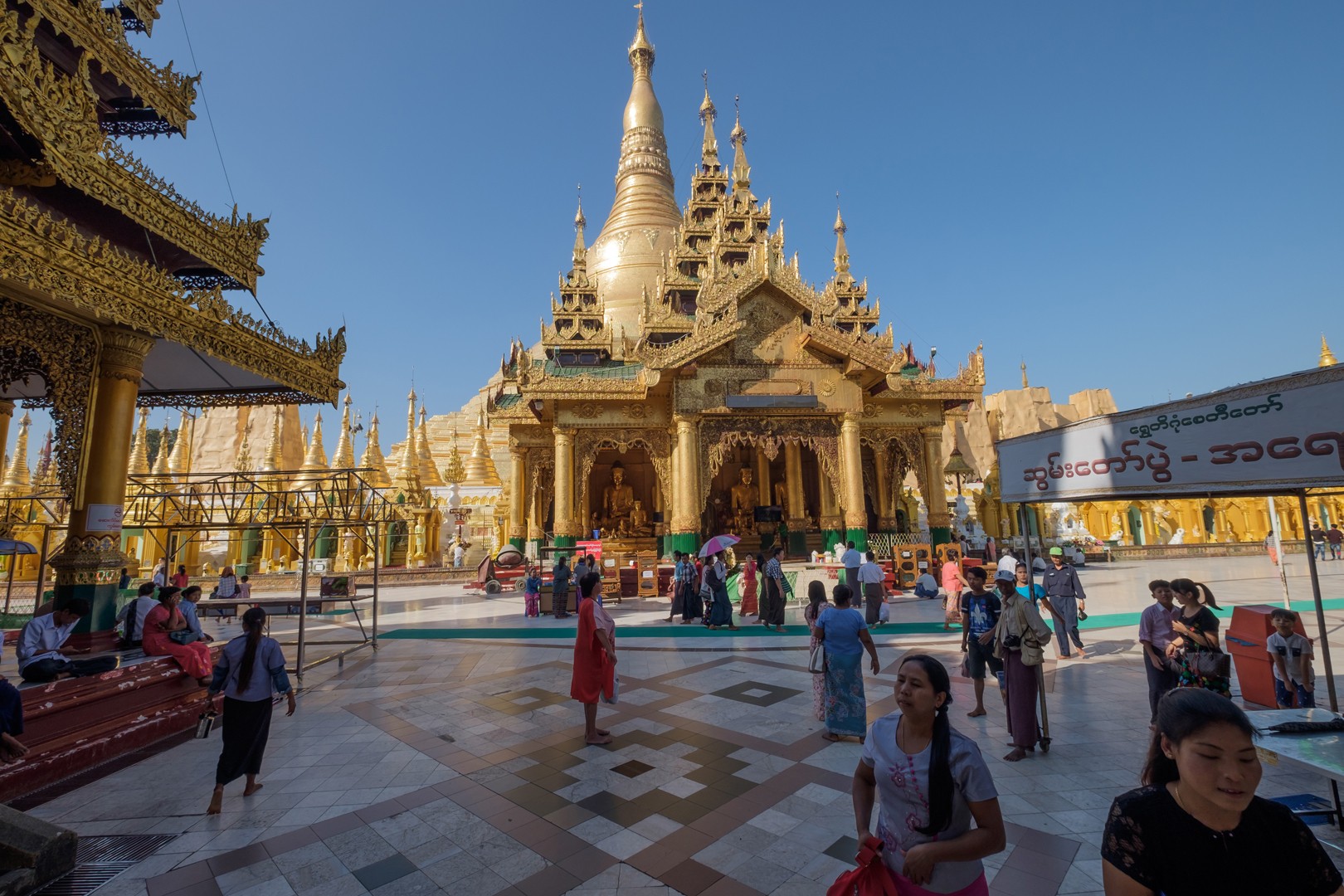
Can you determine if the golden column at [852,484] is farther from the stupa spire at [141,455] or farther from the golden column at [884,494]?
the stupa spire at [141,455]

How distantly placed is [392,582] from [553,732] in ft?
60.1

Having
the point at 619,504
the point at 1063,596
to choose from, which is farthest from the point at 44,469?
the point at 1063,596

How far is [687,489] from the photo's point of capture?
758 inches

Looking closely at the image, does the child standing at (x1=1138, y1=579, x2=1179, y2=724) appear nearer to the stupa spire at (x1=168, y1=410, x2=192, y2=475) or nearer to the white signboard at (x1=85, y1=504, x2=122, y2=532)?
the white signboard at (x1=85, y1=504, x2=122, y2=532)

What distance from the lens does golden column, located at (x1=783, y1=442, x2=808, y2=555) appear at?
21875mm

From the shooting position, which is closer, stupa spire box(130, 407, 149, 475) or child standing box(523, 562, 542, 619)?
child standing box(523, 562, 542, 619)

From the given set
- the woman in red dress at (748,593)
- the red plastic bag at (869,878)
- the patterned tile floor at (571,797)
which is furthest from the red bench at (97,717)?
the woman in red dress at (748,593)

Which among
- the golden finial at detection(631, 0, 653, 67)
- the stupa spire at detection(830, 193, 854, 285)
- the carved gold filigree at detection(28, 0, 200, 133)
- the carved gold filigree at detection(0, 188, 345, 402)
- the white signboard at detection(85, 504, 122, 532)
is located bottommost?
the white signboard at detection(85, 504, 122, 532)

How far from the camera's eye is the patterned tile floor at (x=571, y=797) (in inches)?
139

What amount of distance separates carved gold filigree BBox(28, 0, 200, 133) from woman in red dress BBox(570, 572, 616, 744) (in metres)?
9.40

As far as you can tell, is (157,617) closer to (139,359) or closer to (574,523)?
(139,359)

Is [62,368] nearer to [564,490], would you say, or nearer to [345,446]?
[564,490]

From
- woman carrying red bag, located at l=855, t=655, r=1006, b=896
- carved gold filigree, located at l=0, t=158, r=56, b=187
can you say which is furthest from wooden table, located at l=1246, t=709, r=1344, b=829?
carved gold filigree, located at l=0, t=158, r=56, b=187

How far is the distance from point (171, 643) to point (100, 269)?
161 inches
